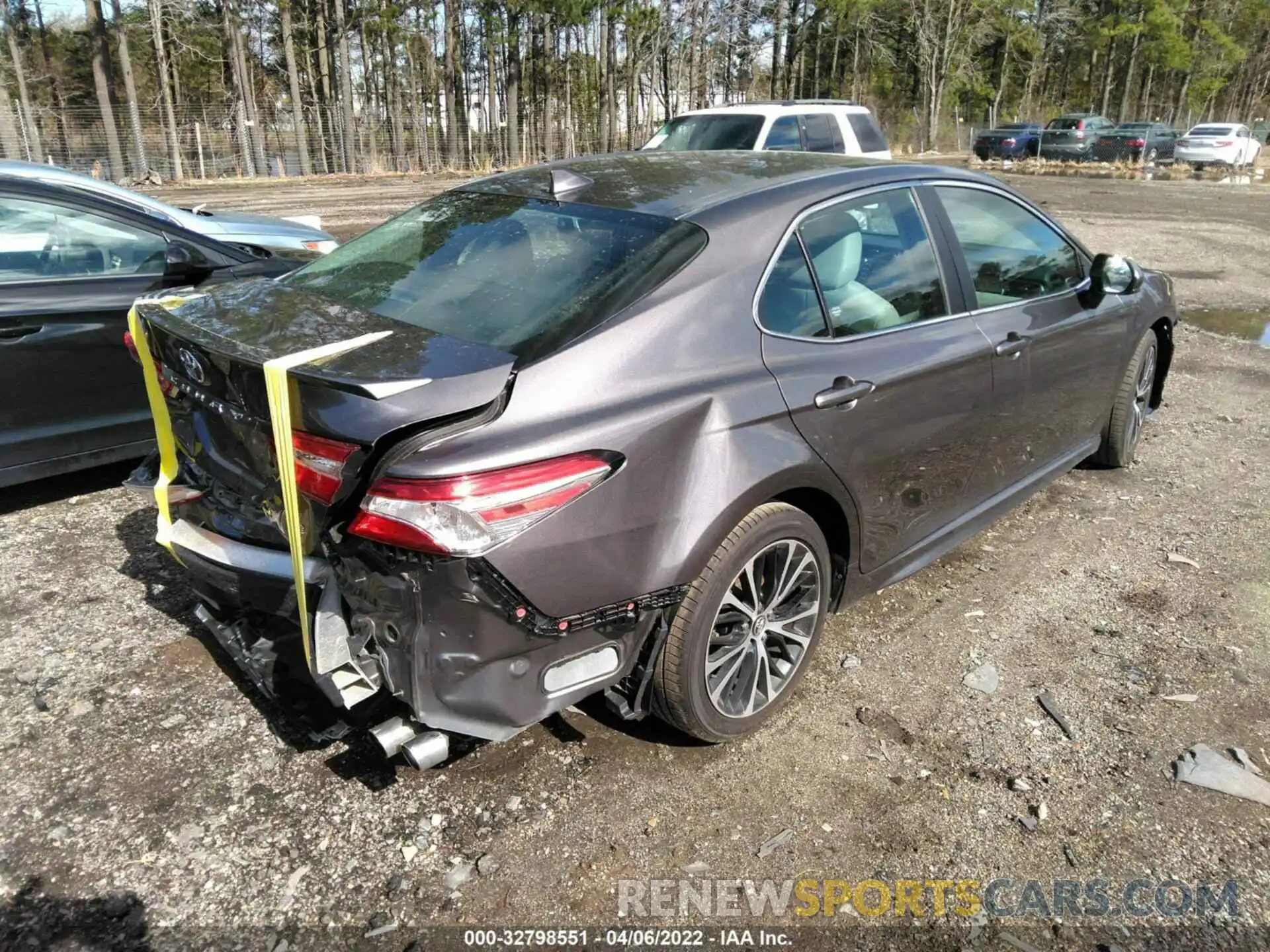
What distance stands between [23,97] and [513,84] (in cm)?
1713

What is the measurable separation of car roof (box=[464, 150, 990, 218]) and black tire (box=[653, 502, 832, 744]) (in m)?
1.03

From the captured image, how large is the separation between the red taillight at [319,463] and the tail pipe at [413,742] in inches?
24.8

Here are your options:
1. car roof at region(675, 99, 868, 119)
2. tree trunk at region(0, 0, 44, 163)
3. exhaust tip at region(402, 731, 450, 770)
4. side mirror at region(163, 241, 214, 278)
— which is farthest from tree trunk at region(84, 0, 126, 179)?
exhaust tip at region(402, 731, 450, 770)

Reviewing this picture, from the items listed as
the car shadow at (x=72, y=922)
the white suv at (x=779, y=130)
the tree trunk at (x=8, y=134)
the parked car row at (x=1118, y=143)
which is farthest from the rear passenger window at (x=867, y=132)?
the tree trunk at (x=8, y=134)

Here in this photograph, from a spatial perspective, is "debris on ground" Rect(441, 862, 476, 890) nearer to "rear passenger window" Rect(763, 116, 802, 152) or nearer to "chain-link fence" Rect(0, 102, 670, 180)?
"rear passenger window" Rect(763, 116, 802, 152)

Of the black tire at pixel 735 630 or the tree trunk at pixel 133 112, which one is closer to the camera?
the black tire at pixel 735 630

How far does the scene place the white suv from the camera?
11.8 m

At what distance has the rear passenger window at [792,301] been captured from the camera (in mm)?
2814

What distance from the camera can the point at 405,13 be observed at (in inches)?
1393

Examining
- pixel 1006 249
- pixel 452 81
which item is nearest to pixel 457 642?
pixel 1006 249

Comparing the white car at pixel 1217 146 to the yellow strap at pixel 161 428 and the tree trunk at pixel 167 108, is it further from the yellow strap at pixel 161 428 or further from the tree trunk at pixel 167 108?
the yellow strap at pixel 161 428

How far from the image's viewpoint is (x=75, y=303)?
448 cm

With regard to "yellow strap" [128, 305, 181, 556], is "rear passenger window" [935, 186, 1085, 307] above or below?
above

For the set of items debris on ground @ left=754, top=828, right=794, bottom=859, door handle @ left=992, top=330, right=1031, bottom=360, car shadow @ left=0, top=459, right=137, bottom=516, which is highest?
door handle @ left=992, top=330, right=1031, bottom=360
